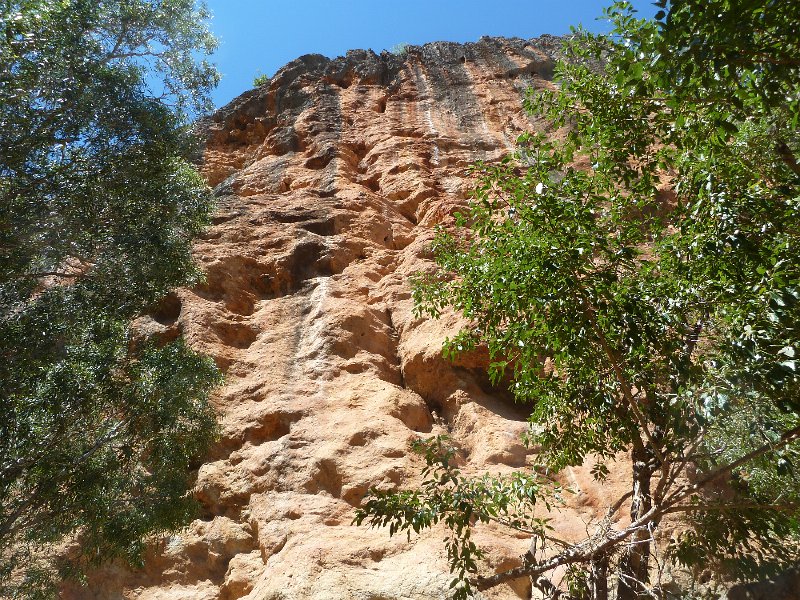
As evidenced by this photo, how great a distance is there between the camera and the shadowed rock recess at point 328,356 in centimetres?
909

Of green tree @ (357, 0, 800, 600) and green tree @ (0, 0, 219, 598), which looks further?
green tree @ (0, 0, 219, 598)

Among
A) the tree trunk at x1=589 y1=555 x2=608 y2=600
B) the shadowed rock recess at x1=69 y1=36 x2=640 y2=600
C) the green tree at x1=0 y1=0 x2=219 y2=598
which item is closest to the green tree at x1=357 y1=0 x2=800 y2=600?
the tree trunk at x1=589 y1=555 x2=608 y2=600

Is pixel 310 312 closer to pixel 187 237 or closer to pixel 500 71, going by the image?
pixel 187 237

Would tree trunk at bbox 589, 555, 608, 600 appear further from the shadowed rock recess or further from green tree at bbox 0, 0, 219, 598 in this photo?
green tree at bbox 0, 0, 219, 598

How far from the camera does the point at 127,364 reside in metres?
10.2

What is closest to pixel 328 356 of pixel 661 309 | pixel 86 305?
pixel 86 305

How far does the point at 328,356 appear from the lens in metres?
12.6

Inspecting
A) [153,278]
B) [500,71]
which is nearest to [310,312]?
[153,278]

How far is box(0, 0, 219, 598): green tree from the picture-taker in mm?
8742

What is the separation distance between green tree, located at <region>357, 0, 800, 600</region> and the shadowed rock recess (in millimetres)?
1885

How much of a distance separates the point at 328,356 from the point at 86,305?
4413 mm

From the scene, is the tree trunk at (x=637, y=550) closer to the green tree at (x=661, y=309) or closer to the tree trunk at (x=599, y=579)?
the green tree at (x=661, y=309)

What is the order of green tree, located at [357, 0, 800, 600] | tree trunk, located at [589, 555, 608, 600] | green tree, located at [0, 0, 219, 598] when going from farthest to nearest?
green tree, located at [0, 0, 219, 598] → tree trunk, located at [589, 555, 608, 600] → green tree, located at [357, 0, 800, 600]

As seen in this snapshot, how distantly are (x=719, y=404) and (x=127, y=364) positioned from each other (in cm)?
846
